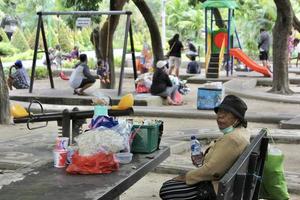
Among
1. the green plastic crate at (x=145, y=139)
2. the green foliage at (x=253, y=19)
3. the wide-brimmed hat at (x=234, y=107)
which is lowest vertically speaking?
the green plastic crate at (x=145, y=139)

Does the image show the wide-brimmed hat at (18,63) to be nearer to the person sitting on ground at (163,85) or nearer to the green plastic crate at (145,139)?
the person sitting on ground at (163,85)

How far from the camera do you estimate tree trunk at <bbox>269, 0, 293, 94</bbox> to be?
15352 mm

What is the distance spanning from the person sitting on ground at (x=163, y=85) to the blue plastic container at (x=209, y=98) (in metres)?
1.35

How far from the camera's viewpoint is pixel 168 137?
8.95m

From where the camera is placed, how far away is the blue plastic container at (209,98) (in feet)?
39.6

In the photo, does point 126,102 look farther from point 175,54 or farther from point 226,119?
point 175,54

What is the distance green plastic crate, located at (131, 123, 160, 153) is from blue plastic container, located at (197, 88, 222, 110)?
7.72m

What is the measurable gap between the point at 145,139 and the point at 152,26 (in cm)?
1598

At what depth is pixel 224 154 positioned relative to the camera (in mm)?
3781

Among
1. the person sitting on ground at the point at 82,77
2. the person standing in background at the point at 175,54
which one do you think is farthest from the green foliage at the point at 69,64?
the person sitting on ground at the point at 82,77

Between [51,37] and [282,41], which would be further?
[51,37]

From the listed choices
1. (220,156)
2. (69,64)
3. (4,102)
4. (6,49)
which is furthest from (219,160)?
(6,49)

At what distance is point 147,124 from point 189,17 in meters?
40.1

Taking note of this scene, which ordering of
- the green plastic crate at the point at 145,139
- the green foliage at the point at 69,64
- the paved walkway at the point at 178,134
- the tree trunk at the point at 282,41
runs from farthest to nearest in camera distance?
1. the green foliage at the point at 69,64
2. the tree trunk at the point at 282,41
3. the paved walkway at the point at 178,134
4. the green plastic crate at the point at 145,139
